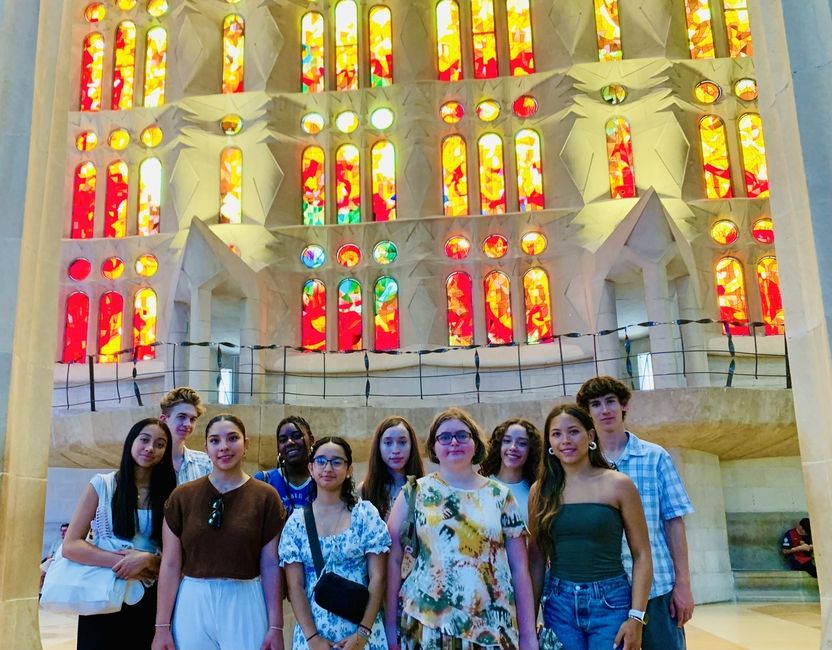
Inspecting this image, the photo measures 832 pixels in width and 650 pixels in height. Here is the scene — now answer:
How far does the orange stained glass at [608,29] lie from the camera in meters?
17.4

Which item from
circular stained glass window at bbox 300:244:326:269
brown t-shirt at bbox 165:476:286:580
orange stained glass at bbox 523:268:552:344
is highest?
circular stained glass window at bbox 300:244:326:269

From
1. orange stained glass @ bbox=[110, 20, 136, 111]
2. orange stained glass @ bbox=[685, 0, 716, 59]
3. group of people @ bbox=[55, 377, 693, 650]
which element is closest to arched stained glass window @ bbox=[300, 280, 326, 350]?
orange stained glass @ bbox=[110, 20, 136, 111]

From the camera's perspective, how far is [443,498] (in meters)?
3.25

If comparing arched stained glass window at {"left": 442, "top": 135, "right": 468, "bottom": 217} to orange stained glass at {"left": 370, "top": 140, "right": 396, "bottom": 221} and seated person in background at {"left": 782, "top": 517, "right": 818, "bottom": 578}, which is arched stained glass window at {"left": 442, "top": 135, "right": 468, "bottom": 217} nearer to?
orange stained glass at {"left": 370, "top": 140, "right": 396, "bottom": 221}

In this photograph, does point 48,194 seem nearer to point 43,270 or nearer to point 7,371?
point 43,270

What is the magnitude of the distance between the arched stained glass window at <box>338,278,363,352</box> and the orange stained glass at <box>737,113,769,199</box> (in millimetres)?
8255

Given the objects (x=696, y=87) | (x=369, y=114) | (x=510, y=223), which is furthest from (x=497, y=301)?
(x=696, y=87)

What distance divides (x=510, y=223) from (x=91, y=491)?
13.7 metres

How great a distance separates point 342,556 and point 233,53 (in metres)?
17.1

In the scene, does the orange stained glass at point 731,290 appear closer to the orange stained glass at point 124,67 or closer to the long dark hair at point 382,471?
the long dark hair at point 382,471

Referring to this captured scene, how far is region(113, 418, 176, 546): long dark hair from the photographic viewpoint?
3719mm

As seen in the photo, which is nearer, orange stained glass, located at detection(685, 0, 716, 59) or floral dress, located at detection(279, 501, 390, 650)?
floral dress, located at detection(279, 501, 390, 650)

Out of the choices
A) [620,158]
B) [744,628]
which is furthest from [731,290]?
[744,628]

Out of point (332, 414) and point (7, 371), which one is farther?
point (332, 414)
